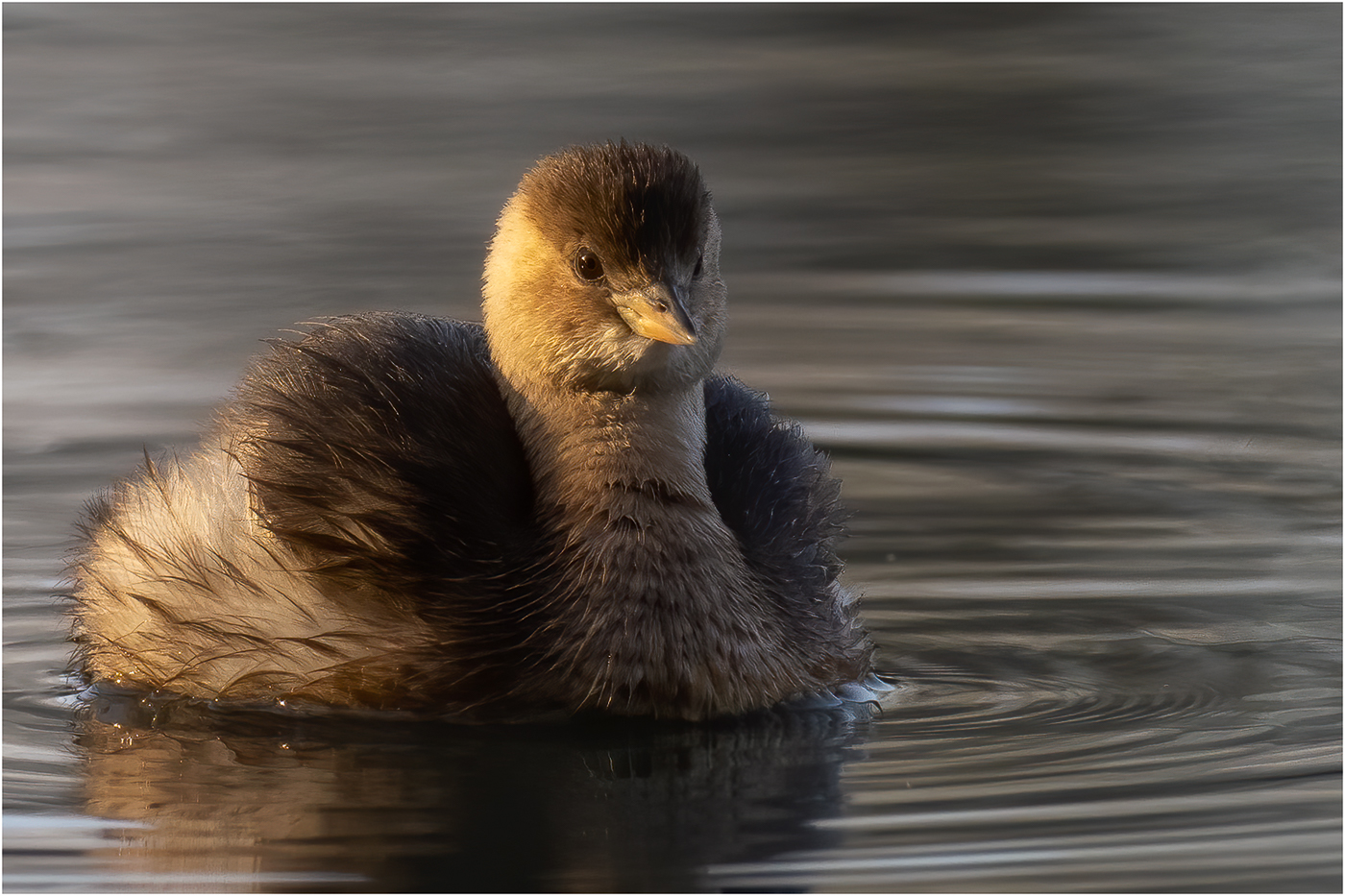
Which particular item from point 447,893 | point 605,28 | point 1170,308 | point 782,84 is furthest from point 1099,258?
point 447,893

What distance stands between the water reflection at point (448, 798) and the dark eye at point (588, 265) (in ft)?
4.45

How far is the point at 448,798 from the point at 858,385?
5.09 meters

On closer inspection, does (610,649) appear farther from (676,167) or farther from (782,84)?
(782,84)

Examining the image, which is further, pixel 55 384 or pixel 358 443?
pixel 55 384

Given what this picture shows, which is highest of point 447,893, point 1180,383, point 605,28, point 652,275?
point 605,28

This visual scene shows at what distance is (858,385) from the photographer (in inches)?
425

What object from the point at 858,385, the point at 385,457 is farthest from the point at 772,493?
the point at 858,385

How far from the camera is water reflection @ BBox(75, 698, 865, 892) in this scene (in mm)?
5582

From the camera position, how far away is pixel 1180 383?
35.4 ft

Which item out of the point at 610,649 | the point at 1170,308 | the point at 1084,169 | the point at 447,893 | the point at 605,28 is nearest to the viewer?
the point at 447,893

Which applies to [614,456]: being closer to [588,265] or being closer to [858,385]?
[588,265]

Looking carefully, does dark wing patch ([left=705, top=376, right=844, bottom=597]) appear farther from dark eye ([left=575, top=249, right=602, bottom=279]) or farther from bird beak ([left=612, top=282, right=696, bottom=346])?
dark eye ([left=575, top=249, right=602, bottom=279])

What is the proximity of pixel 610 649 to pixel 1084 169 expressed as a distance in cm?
902

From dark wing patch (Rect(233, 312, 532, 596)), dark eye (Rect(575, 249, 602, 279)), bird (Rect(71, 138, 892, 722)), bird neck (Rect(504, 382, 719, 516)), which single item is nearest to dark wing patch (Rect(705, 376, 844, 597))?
bird (Rect(71, 138, 892, 722))
